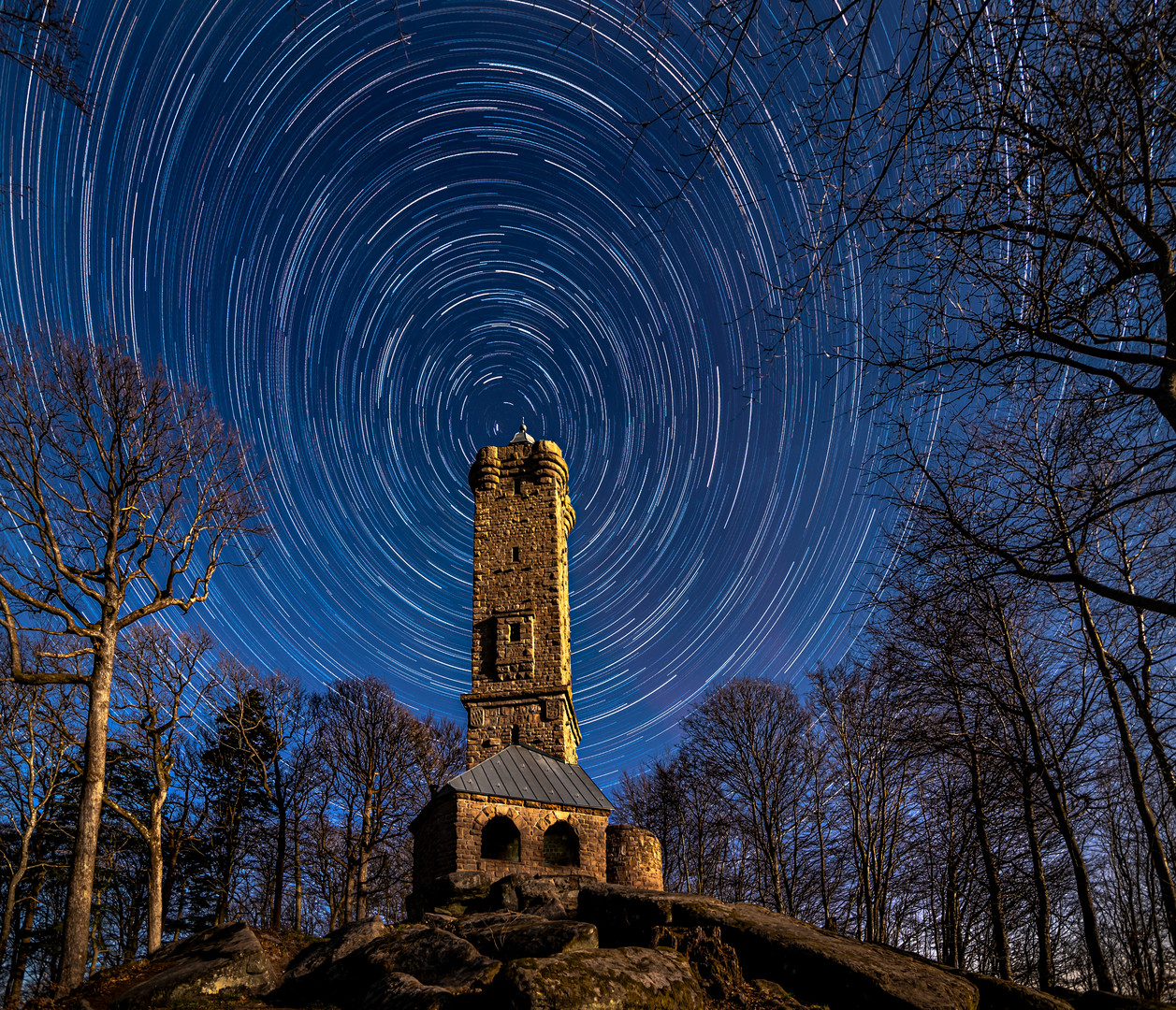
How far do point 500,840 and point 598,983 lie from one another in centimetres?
1581

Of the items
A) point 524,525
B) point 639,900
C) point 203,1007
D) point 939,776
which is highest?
point 524,525

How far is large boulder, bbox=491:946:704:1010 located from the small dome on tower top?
77.0ft

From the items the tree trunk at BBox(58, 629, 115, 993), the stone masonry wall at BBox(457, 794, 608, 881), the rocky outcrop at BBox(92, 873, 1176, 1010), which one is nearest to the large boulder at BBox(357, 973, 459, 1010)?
the rocky outcrop at BBox(92, 873, 1176, 1010)

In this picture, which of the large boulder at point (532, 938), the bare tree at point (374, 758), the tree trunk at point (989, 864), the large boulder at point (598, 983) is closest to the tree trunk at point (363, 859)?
the bare tree at point (374, 758)

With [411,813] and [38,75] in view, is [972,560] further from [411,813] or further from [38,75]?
[411,813]

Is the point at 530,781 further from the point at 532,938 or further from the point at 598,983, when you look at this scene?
the point at 598,983

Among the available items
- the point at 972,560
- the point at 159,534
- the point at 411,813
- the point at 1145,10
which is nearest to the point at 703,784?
the point at 411,813

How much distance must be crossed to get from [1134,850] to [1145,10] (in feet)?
73.2

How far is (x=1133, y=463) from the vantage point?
18.0ft

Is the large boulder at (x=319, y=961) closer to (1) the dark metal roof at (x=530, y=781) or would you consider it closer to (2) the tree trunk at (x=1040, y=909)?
(1) the dark metal roof at (x=530, y=781)

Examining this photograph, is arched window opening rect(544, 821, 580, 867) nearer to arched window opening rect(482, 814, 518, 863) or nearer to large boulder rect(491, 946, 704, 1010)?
arched window opening rect(482, 814, 518, 863)

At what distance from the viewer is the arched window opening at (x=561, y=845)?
2013 cm

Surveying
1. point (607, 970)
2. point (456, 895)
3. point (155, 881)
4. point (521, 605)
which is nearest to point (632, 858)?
point (456, 895)

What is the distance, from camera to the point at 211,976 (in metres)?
9.29
